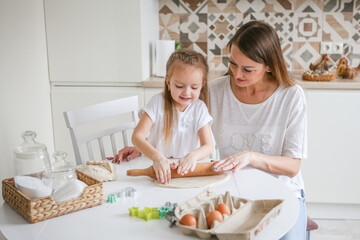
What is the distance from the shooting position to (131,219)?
107 cm

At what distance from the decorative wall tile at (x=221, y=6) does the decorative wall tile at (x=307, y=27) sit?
1.60ft

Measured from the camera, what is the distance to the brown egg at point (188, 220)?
97 cm

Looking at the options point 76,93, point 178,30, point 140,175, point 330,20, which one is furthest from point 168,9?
point 140,175

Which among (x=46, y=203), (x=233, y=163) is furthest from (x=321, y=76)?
(x=46, y=203)

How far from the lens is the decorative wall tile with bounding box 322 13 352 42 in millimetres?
2929

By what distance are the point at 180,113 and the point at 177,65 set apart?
8.1 inches

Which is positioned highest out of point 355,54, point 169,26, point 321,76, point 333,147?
point 169,26

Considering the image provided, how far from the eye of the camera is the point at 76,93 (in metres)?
2.58

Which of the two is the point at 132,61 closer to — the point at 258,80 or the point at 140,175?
the point at 258,80

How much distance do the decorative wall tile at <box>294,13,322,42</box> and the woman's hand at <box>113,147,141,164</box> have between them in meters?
1.90

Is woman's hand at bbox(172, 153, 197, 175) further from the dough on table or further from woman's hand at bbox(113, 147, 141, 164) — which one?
woman's hand at bbox(113, 147, 141, 164)

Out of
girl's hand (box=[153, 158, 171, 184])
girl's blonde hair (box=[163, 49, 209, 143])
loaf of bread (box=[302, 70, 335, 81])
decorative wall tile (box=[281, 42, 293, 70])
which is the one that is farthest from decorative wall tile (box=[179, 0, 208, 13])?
girl's hand (box=[153, 158, 171, 184])

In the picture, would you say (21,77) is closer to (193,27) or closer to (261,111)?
(261,111)

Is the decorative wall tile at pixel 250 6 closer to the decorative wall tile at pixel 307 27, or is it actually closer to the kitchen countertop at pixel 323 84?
the decorative wall tile at pixel 307 27
